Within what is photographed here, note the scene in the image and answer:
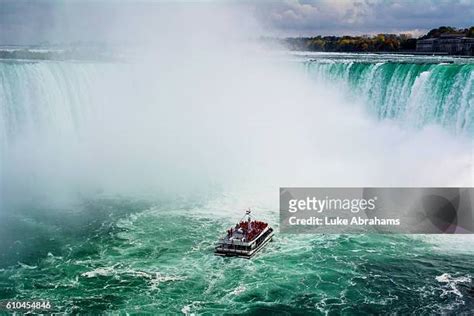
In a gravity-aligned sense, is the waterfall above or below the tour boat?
above

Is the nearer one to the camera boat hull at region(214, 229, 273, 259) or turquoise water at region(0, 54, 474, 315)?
turquoise water at region(0, 54, 474, 315)


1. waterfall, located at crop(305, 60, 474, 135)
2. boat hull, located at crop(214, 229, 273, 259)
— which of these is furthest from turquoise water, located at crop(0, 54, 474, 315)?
boat hull, located at crop(214, 229, 273, 259)

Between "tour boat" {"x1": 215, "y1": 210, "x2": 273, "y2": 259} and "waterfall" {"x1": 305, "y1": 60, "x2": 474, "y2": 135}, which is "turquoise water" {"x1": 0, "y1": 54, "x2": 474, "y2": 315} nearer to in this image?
"waterfall" {"x1": 305, "y1": 60, "x2": 474, "y2": 135}

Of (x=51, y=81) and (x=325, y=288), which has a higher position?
(x=51, y=81)

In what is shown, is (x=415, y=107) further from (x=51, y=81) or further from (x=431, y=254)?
(x=51, y=81)

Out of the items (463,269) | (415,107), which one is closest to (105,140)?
(415,107)

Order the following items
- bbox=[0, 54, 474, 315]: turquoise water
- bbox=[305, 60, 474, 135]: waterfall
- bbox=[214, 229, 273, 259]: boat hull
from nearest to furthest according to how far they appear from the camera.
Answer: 1. bbox=[0, 54, 474, 315]: turquoise water
2. bbox=[214, 229, 273, 259]: boat hull
3. bbox=[305, 60, 474, 135]: waterfall
